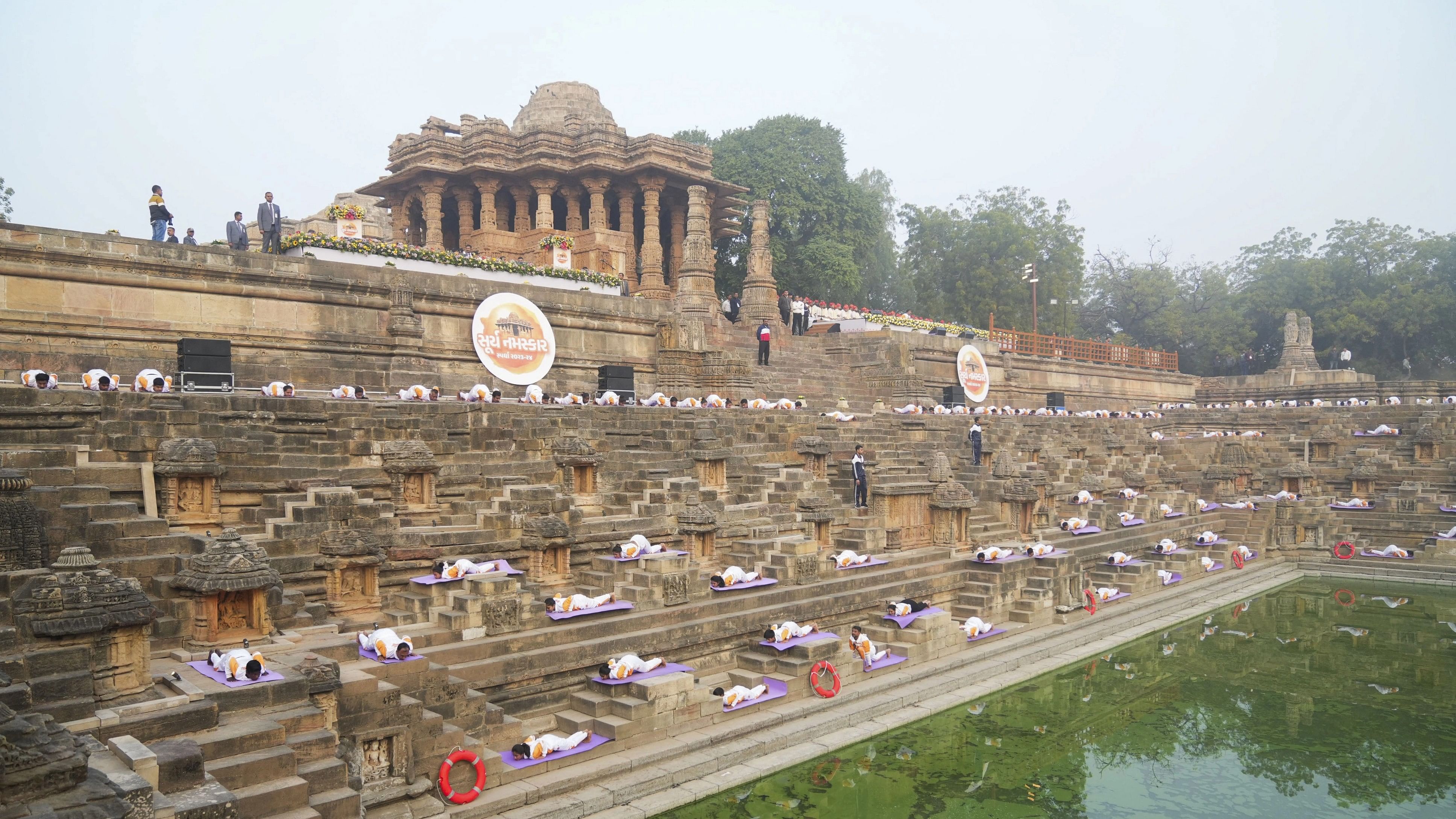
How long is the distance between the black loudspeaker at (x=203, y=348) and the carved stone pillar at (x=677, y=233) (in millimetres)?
20190

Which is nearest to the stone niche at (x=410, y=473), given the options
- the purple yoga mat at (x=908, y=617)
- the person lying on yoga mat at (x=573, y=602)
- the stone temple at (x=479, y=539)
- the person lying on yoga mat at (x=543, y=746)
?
the stone temple at (x=479, y=539)

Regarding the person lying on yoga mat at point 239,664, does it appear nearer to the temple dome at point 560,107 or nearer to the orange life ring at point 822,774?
the orange life ring at point 822,774

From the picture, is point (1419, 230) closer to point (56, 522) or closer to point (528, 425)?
point (528, 425)

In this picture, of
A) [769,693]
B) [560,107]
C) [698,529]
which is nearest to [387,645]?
[769,693]

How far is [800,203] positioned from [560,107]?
39.4 ft

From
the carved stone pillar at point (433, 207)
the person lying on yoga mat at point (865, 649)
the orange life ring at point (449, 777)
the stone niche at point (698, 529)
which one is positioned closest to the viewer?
the orange life ring at point (449, 777)

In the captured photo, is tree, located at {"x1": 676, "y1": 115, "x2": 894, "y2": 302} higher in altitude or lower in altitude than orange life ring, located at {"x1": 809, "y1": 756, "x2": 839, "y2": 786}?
higher

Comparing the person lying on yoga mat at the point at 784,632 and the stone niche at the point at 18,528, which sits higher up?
the stone niche at the point at 18,528

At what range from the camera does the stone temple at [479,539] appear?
6.84 meters

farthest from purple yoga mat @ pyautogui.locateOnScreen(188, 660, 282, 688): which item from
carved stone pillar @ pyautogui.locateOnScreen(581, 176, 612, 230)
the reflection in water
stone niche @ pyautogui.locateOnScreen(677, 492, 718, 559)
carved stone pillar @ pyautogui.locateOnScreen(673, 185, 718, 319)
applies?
carved stone pillar @ pyautogui.locateOnScreen(581, 176, 612, 230)

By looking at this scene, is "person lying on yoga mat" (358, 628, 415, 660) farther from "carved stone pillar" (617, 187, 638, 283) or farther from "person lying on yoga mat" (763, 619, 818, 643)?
"carved stone pillar" (617, 187, 638, 283)

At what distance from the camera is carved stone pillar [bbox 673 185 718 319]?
79.0 feet

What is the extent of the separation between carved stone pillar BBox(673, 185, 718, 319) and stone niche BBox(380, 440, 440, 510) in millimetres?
12826

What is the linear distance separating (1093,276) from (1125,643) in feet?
142
